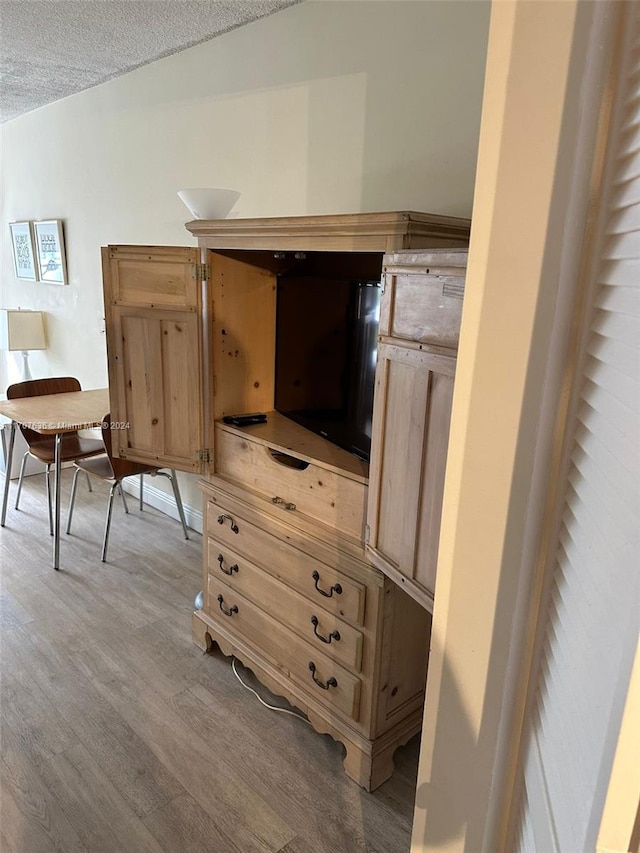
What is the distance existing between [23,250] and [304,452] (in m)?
3.90

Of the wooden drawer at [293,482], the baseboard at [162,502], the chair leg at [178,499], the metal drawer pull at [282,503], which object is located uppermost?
the wooden drawer at [293,482]

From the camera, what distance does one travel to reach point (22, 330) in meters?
4.36

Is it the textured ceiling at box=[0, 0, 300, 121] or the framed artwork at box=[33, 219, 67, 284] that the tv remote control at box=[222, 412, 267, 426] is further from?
the framed artwork at box=[33, 219, 67, 284]

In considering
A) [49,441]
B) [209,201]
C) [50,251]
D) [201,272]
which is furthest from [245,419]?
[50,251]

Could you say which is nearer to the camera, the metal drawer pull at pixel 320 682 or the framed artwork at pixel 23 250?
the metal drawer pull at pixel 320 682

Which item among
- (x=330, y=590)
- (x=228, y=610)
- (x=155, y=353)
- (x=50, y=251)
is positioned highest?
(x=50, y=251)

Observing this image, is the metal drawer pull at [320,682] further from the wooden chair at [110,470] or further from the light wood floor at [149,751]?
the wooden chair at [110,470]

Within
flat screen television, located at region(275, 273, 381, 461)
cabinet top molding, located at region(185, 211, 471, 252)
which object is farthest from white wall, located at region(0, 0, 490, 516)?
cabinet top molding, located at region(185, 211, 471, 252)

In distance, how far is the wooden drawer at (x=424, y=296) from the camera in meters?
1.19

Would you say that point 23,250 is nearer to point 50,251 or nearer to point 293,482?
point 50,251

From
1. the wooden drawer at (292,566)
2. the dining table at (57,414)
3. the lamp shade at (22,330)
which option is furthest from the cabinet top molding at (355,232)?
the lamp shade at (22,330)

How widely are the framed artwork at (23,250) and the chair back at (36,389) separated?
4.50ft

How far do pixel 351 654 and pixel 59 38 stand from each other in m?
3.02

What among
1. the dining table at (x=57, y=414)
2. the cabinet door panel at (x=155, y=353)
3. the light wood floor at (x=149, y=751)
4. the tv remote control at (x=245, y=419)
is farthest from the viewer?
the dining table at (x=57, y=414)
